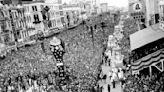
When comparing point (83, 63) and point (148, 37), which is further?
point (83, 63)

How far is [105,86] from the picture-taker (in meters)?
21.4

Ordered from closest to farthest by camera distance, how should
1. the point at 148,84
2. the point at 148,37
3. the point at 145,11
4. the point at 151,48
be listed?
the point at 148,84, the point at 151,48, the point at 148,37, the point at 145,11

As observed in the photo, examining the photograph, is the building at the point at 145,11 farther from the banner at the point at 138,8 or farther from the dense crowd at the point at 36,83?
the dense crowd at the point at 36,83

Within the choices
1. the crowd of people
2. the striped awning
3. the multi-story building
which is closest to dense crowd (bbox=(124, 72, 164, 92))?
the striped awning

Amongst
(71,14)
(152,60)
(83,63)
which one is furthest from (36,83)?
(71,14)

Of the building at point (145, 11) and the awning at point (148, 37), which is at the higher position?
the building at point (145, 11)

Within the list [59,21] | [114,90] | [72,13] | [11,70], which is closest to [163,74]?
[114,90]

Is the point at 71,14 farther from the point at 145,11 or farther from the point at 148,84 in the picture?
the point at 148,84

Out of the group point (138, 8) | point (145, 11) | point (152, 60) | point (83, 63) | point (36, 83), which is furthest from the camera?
point (138, 8)

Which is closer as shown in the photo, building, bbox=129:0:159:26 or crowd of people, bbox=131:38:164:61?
crowd of people, bbox=131:38:164:61

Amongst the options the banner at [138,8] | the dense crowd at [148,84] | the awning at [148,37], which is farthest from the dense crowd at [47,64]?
the banner at [138,8]

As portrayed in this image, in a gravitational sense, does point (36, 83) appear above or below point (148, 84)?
below

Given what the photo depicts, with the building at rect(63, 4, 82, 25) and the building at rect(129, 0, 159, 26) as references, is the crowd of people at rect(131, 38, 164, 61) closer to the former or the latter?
the building at rect(129, 0, 159, 26)

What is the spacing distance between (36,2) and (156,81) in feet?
140
